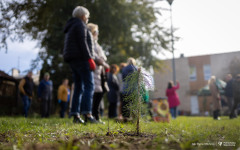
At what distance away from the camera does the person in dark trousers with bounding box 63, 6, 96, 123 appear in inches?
175

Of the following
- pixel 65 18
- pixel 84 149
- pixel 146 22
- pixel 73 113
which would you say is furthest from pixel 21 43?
pixel 146 22

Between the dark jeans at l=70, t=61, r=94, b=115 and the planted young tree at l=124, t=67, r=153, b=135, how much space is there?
208 centimetres

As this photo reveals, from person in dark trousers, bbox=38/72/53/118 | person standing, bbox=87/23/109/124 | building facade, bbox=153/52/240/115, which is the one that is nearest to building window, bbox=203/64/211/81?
building facade, bbox=153/52/240/115

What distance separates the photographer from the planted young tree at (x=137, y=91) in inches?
97.7

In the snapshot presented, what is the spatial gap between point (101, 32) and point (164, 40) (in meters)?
4.29

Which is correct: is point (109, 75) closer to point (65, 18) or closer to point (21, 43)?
point (21, 43)

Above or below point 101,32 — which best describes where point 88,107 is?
below

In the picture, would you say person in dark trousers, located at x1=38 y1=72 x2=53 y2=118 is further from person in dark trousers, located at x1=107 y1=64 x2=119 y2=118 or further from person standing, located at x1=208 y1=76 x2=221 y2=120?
person standing, located at x1=208 y1=76 x2=221 y2=120

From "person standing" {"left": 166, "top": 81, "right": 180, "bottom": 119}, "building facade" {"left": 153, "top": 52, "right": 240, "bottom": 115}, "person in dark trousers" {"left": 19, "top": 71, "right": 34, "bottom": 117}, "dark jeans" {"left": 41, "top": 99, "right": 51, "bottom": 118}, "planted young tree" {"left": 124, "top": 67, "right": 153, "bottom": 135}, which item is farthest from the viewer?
"building facade" {"left": 153, "top": 52, "right": 240, "bottom": 115}

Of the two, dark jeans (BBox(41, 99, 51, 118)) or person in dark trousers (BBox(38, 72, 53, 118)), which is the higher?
person in dark trousers (BBox(38, 72, 53, 118))

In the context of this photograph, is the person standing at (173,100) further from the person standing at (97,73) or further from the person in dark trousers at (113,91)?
the person standing at (97,73)

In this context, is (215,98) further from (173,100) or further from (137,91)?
(137,91)

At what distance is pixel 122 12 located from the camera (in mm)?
10789

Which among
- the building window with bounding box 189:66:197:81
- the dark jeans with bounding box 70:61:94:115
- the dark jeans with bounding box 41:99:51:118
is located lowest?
the dark jeans with bounding box 41:99:51:118
